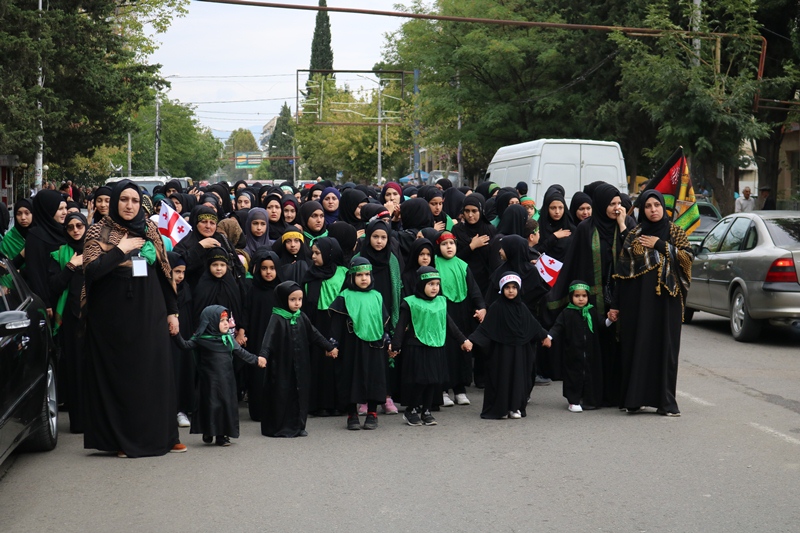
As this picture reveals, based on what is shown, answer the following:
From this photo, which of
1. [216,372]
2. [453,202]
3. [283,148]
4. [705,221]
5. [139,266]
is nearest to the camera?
[139,266]

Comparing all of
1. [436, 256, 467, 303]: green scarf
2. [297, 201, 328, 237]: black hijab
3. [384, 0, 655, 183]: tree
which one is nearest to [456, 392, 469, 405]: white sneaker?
[436, 256, 467, 303]: green scarf

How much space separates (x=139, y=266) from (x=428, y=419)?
275 cm

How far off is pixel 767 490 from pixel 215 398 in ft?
12.1

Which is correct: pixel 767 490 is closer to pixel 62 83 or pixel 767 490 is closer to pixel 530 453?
pixel 530 453

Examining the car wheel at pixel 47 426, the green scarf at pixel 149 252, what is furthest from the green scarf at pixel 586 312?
the car wheel at pixel 47 426

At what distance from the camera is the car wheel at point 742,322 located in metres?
13.1

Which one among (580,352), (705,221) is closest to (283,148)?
(705,221)

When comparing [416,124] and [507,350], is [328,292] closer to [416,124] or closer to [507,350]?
[507,350]

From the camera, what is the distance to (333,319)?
8.84 metres

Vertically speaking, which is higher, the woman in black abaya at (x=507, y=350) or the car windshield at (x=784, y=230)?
the car windshield at (x=784, y=230)

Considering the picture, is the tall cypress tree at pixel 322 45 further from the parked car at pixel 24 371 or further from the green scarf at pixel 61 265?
the parked car at pixel 24 371

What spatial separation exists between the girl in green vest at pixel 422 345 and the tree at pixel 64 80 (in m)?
19.8

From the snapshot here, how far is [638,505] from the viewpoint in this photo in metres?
6.15

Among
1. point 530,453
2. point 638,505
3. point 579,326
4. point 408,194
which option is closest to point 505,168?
point 408,194
